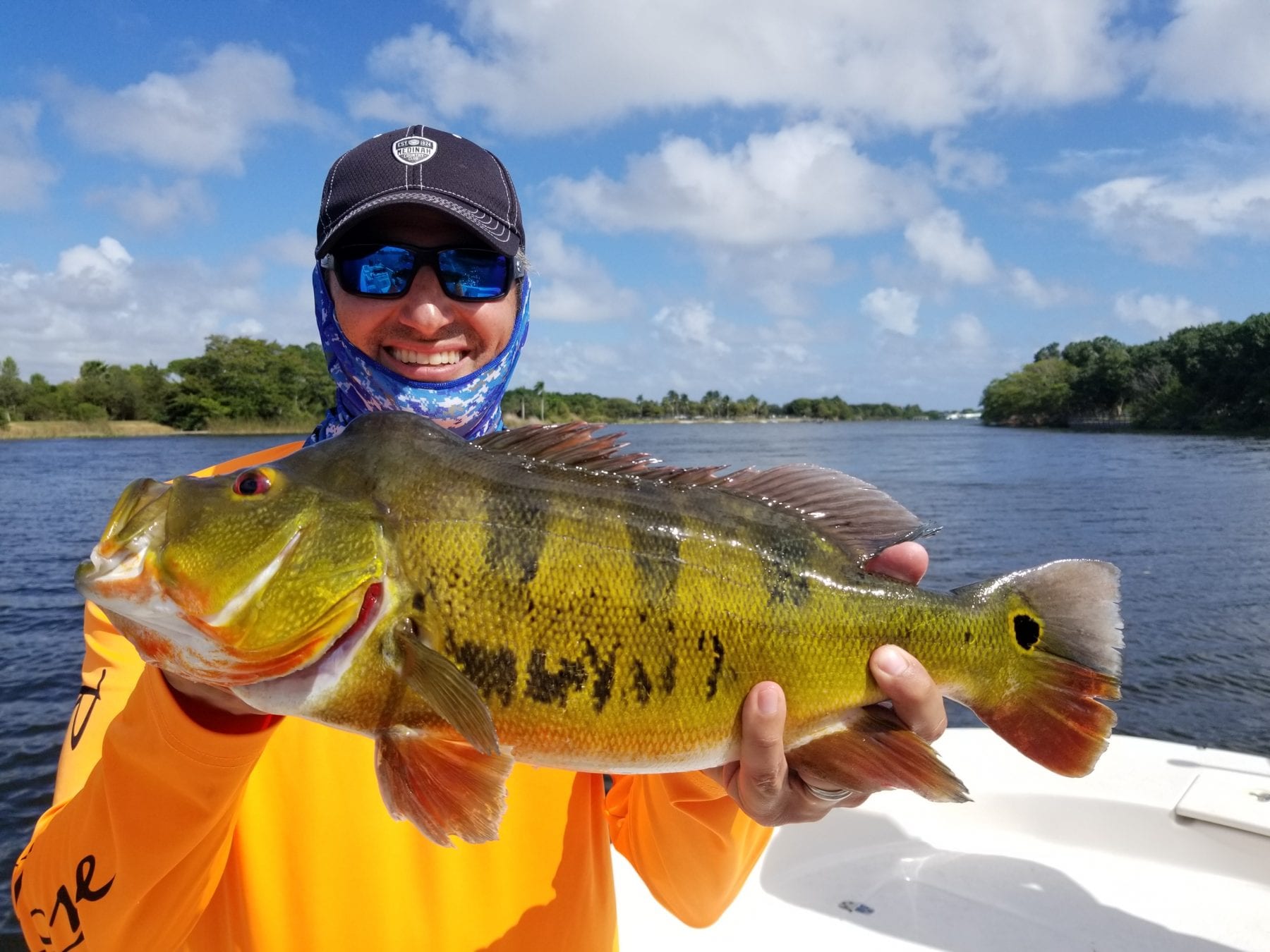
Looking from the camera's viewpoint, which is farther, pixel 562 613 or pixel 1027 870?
pixel 1027 870

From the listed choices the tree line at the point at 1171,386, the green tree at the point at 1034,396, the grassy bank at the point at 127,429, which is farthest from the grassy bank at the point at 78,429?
the green tree at the point at 1034,396

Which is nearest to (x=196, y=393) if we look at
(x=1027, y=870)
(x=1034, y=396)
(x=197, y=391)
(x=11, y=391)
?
(x=197, y=391)

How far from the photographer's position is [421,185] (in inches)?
109

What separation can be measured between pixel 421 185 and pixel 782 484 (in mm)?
1580

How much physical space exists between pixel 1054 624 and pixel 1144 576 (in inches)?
834

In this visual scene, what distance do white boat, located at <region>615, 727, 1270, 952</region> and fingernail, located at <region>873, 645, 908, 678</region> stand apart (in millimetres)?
3523

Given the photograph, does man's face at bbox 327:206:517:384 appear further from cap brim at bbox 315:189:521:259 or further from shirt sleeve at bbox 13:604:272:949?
shirt sleeve at bbox 13:604:272:949

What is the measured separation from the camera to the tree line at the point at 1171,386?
78.5 m

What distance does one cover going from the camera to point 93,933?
6.36 feet

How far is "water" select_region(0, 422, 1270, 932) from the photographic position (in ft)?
39.8

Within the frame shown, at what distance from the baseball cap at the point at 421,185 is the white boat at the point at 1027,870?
4.08m

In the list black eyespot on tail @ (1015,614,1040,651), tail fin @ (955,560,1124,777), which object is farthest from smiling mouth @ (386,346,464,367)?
black eyespot on tail @ (1015,614,1040,651)

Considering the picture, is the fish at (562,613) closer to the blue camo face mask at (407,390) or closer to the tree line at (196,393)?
the blue camo face mask at (407,390)

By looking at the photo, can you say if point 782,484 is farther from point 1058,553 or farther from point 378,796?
point 1058,553
